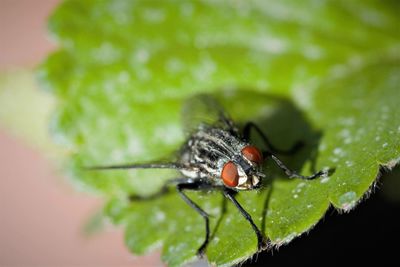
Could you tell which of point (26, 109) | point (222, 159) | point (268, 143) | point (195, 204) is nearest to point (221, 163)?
point (222, 159)

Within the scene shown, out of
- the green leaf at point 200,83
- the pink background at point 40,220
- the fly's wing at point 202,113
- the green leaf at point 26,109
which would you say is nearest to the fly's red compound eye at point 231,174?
the green leaf at point 200,83

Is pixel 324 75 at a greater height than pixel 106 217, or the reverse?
pixel 324 75

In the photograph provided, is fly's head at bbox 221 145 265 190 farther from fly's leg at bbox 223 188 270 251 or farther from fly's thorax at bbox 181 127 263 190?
fly's leg at bbox 223 188 270 251

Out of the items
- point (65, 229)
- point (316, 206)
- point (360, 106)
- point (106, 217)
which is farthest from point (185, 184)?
point (65, 229)

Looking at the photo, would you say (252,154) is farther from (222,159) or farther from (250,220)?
(250,220)

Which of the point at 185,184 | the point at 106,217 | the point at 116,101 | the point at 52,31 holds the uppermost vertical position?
the point at 52,31

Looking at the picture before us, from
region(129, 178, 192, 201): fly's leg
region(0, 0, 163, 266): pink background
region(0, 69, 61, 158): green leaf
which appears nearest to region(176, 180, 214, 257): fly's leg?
region(129, 178, 192, 201): fly's leg

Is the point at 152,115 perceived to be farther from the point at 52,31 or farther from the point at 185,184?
the point at 52,31
